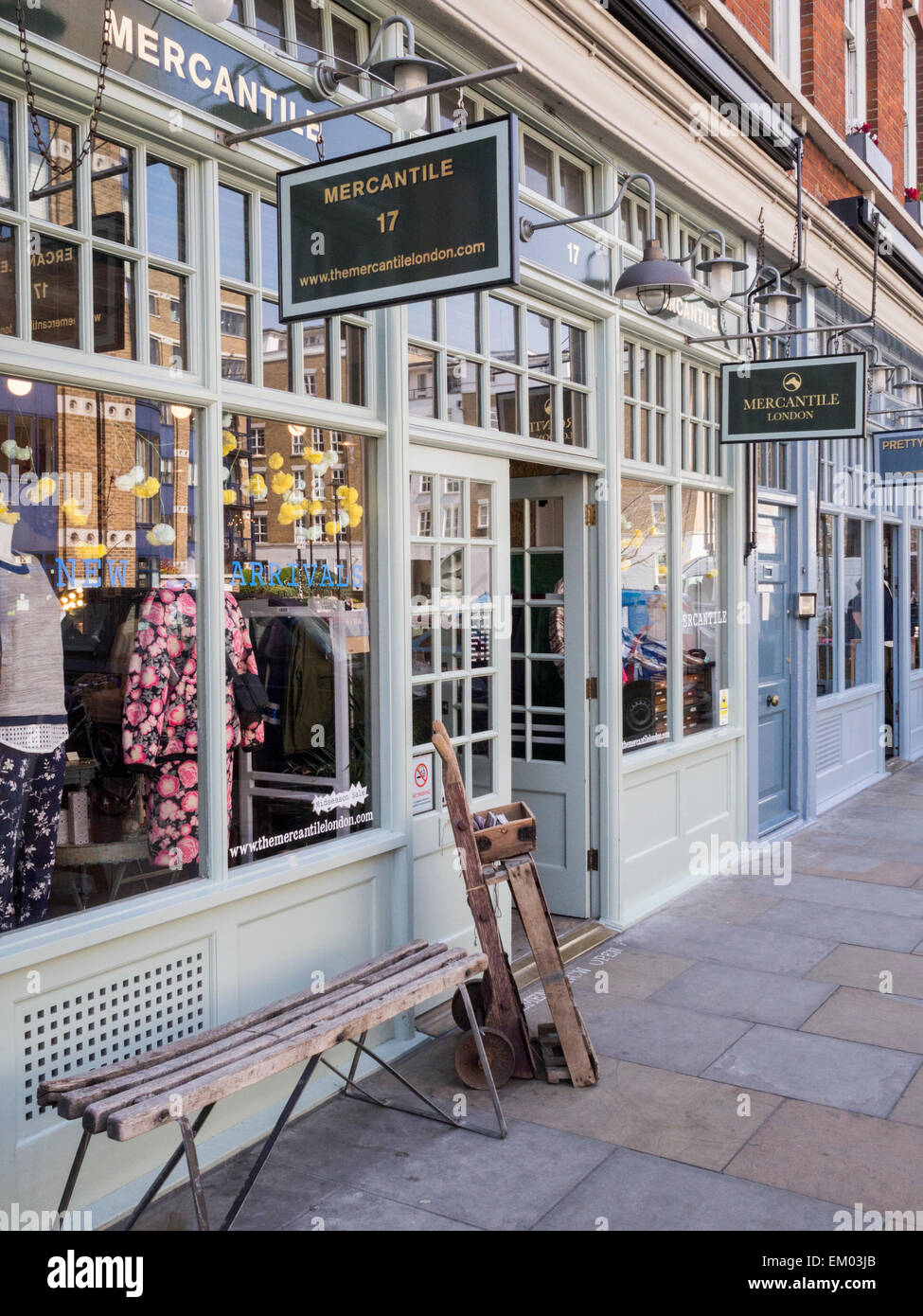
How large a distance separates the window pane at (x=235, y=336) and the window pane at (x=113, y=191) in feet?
1.53

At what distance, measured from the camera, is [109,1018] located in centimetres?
377

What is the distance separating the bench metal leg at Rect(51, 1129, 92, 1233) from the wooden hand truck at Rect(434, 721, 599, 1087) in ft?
5.35

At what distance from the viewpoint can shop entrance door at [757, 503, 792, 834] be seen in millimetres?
9258

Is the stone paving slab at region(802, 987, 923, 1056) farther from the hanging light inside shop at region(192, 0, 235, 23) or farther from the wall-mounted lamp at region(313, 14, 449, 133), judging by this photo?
the hanging light inside shop at region(192, 0, 235, 23)

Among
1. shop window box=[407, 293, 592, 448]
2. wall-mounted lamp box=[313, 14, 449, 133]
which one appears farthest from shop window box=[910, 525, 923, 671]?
wall-mounted lamp box=[313, 14, 449, 133]

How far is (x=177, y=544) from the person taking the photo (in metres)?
4.18

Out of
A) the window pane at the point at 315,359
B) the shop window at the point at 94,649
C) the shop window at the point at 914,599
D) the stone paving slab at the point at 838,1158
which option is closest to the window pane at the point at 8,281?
the shop window at the point at 94,649

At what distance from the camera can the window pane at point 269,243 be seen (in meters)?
4.45

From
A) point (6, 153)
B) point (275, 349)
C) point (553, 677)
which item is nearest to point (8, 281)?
point (6, 153)

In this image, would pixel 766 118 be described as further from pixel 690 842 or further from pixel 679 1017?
pixel 679 1017

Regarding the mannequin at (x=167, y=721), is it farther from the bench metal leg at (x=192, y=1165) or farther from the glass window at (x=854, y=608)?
the glass window at (x=854, y=608)

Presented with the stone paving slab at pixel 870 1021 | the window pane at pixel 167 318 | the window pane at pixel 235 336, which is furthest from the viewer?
the stone paving slab at pixel 870 1021

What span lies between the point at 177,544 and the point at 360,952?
190 cm

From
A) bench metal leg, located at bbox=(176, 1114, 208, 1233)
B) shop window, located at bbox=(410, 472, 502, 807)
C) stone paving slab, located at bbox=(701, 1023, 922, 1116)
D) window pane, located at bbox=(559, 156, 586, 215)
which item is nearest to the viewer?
bench metal leg, located at bbox=(176, 1114, 208, 1233)
